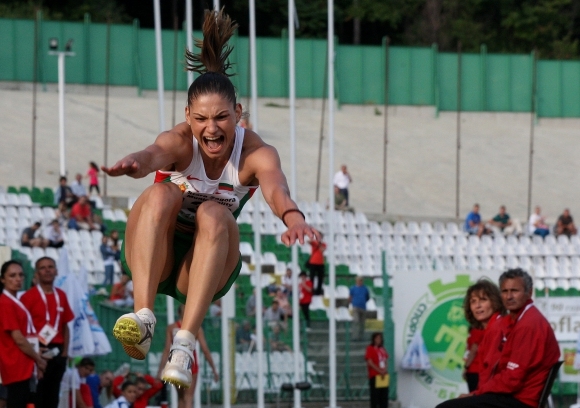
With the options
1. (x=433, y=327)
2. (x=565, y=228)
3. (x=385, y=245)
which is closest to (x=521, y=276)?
(x=433, y=327)

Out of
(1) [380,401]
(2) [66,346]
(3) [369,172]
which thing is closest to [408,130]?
(3) [369,172]

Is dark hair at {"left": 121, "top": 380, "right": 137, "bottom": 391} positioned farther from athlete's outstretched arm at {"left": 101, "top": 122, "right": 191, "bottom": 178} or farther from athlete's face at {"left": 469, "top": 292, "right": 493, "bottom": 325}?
athlete's outstretched arm at {"left": 101, "top": 122, "right": 191, "bottom": 178}

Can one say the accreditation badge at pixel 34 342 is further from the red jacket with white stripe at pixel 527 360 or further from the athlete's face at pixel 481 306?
the red jacket with white stripe at pixel 527 360

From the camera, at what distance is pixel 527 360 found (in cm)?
691

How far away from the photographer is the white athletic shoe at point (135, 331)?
525cm

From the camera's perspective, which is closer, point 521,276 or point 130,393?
point 521,276

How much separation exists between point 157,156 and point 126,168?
1.76 feet

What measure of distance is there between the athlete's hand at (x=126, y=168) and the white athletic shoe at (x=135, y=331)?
74 centimetres

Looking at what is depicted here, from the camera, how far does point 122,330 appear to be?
5.25m

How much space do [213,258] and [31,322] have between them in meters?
3.75

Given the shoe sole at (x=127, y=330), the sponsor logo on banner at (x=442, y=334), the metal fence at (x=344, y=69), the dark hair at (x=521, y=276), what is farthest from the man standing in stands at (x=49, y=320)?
the metal fence at (x=344, y=69)

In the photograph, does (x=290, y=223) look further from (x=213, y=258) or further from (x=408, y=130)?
(x=408, y=130)

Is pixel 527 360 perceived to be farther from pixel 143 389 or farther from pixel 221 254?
A: pixel 143 389

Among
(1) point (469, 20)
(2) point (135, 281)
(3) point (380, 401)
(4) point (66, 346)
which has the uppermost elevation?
(1) point (469, 20)
